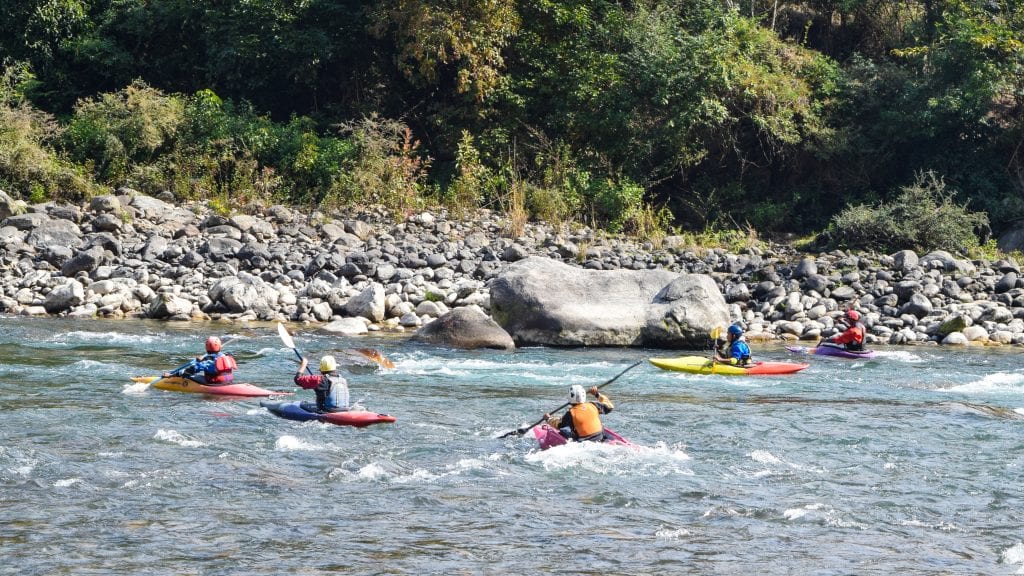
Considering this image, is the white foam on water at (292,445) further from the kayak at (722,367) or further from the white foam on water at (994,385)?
the white foam on water at (994,385)

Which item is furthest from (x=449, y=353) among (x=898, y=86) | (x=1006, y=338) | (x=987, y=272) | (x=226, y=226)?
(x=898, y=86)

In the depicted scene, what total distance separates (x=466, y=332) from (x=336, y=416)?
5.55 metres

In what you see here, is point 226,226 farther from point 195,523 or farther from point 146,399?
point 195,523

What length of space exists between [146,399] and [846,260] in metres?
Answer: 13.7

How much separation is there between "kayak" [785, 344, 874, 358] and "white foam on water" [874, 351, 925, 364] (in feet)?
0.69

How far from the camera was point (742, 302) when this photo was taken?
1872 centimetres

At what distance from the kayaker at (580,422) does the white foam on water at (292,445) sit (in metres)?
1.97

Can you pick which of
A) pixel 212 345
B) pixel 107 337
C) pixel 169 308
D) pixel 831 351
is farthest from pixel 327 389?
pixel 831 351

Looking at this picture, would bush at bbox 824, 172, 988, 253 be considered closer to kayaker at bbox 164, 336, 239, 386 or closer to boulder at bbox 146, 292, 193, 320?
boulder at bbox 146, 292, 193, 320

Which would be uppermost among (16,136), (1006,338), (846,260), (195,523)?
(16,136)

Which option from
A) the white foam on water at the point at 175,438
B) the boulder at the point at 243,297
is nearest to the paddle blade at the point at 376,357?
the boulder at the point at 243,297

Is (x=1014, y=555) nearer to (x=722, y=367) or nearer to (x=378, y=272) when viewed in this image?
(x=722, y=367)

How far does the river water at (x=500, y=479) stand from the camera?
6426 mm

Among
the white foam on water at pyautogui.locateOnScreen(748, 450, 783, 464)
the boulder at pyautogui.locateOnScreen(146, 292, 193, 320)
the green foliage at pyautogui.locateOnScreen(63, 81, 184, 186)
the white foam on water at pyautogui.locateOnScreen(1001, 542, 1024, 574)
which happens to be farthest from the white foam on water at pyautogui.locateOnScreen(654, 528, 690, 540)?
the green foliage at pyautogui.locateOnScreen(63, 81, 184, 186)
